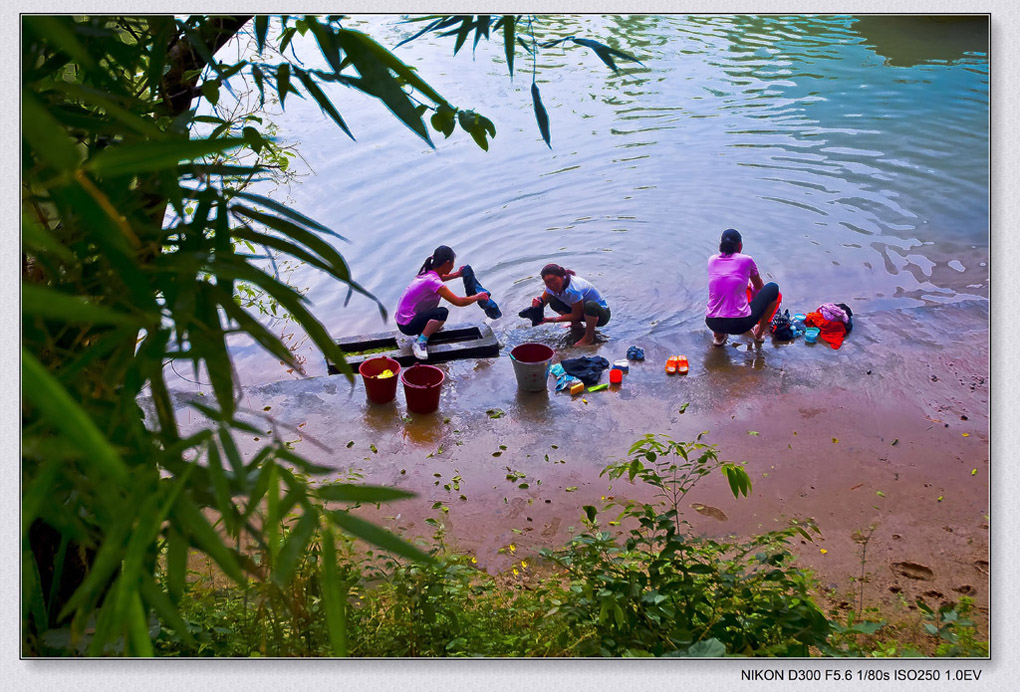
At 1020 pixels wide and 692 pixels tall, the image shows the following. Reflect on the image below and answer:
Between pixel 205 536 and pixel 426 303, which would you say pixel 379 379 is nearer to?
pixel 426 303

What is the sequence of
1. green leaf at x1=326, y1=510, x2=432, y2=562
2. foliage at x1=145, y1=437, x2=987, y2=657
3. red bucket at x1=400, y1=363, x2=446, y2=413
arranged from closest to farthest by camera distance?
green leaf at x1=326, y1=510, x2=432, y2=562, foliage at x1=145, y1=437, x2=987, y2=657, red bucket at x1=400, y1=363, x2=446, y2=413

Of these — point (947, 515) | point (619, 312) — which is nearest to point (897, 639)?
point (947, 515)

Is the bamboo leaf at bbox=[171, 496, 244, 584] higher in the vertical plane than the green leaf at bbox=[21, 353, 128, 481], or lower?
lower

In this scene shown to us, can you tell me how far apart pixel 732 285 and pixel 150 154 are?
3520 millimetres

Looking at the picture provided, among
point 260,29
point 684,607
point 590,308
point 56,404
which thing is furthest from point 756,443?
point 56,404

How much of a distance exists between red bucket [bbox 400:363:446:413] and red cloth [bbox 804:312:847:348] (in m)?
1.94

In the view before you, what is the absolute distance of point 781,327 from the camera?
4117 millimetres

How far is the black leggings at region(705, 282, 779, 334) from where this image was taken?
13.1 feet

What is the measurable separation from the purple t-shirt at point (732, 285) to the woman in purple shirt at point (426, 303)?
1.27 m

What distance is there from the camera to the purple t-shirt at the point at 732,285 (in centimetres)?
402

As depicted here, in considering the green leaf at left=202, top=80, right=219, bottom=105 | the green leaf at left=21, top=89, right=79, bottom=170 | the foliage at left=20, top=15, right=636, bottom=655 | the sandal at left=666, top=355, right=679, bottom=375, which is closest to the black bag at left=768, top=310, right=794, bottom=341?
the sandal at left=666, top=355, right=679, bottom=375

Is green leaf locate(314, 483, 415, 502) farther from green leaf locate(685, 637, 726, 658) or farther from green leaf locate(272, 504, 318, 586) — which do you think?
green leaf locate(685, 637, 726, 658)

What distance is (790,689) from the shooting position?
5.32 feet

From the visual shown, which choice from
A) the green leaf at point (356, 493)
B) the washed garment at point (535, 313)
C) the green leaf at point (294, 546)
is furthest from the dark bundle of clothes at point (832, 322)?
the green leaf at point (294, 546)
